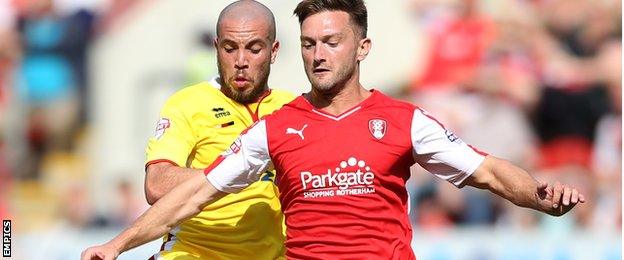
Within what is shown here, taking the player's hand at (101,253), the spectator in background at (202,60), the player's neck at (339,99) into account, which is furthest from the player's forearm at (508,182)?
the spectator in background at (202,60)

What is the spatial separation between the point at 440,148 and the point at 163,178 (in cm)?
161

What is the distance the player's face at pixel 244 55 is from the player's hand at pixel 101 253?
1542 mm

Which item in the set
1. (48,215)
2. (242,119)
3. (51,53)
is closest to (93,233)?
(48,215)

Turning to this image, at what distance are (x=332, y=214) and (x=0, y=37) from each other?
9.52m

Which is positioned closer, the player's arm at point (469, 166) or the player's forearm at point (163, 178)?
the player's arm at point (469, 166)

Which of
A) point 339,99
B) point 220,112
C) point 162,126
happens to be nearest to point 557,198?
point 339,99

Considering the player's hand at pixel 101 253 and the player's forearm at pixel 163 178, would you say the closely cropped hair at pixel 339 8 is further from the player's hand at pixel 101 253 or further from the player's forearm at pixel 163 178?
the player's hand at pixel 101 253

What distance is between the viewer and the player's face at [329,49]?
579 cm

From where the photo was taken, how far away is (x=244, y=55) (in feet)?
22.2

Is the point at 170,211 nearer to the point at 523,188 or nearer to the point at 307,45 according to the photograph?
the point at 307,45

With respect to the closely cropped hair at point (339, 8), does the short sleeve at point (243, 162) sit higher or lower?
lower

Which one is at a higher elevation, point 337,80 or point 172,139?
point 337,80

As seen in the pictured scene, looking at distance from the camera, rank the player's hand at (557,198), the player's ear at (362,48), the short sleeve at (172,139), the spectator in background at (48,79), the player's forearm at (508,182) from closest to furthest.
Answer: the player's hand at (557,198) → the player's forearm at (508,182) → the player's ear at (362,48) → the short sleeve at (172,139) → the spectator in background at (48,79)

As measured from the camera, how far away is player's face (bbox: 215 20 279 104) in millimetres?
6773
